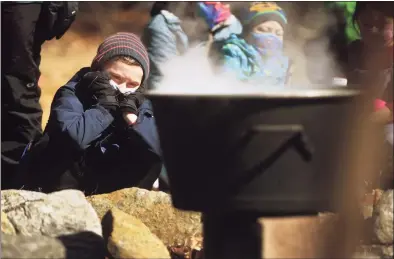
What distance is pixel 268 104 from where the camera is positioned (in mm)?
2391

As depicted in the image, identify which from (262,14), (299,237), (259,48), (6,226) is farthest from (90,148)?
(262,14)

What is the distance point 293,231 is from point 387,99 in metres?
1.20

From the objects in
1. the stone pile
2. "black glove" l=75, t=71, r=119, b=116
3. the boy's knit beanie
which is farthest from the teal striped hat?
the stone pile

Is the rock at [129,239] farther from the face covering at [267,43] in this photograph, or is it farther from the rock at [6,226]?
the face covering at [267,43]

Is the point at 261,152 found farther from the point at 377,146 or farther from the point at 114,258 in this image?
the point at 377,146

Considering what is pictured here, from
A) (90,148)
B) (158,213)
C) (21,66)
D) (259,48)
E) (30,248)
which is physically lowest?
(30,248)

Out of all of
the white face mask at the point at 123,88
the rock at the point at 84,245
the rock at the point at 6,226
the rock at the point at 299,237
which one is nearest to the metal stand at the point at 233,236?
the rock at the point at 299,237

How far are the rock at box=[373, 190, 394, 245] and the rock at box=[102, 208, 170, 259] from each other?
2.71 feet

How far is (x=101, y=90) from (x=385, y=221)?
1254 mm

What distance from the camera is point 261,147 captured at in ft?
7.96

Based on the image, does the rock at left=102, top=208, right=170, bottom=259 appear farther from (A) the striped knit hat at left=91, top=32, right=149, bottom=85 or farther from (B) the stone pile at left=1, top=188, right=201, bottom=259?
(A) the striped knit hat at left=91, top=32, right=149, bottom=85

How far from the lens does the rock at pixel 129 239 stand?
2777 millimetres

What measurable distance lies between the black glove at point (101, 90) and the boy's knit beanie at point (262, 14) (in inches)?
59.0

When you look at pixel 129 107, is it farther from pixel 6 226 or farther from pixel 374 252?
pixel 374 252
